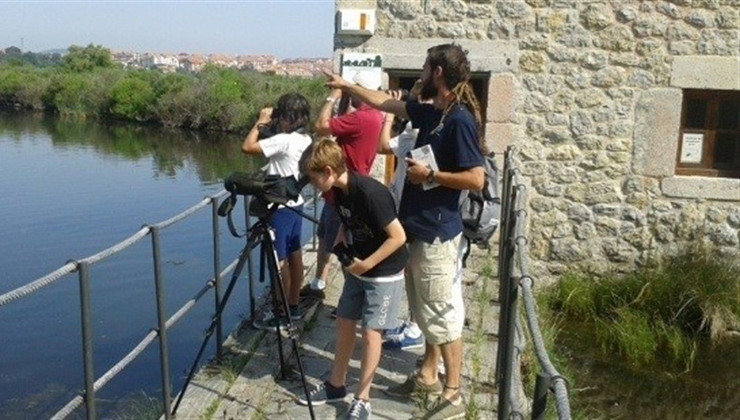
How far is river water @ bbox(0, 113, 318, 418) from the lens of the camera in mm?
6461

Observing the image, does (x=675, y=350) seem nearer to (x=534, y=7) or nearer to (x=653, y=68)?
(x=653, y=68)

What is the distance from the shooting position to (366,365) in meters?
3.27

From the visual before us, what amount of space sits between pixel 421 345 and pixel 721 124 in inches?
147

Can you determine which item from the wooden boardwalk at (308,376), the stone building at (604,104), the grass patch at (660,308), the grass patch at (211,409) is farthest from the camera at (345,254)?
the stone building at (604,104)

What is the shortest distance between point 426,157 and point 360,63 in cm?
341

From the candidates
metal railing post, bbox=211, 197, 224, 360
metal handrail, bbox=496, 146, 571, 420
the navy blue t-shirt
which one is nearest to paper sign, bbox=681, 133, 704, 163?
metal handrail, bbox=496, 146, 571, 420

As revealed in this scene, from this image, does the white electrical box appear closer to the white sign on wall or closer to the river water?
the white sign on wall

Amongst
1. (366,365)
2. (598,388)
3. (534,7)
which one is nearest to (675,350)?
(598,388)

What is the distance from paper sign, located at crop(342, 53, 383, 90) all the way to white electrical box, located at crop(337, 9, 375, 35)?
20 centimetres

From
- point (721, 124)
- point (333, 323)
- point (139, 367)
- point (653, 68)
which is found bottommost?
point (139, 367)

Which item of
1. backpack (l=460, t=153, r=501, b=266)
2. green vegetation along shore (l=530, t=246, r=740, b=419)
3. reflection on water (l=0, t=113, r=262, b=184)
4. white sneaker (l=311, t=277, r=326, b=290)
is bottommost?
reflection on water (l=0, t=113, r=262, b=184)

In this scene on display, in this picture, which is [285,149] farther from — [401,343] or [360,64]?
[360,64]

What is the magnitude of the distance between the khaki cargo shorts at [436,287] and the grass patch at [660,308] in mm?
2858

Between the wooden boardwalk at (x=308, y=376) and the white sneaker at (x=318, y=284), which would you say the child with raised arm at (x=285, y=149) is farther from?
the white sneaker at (x=318, y=284)
